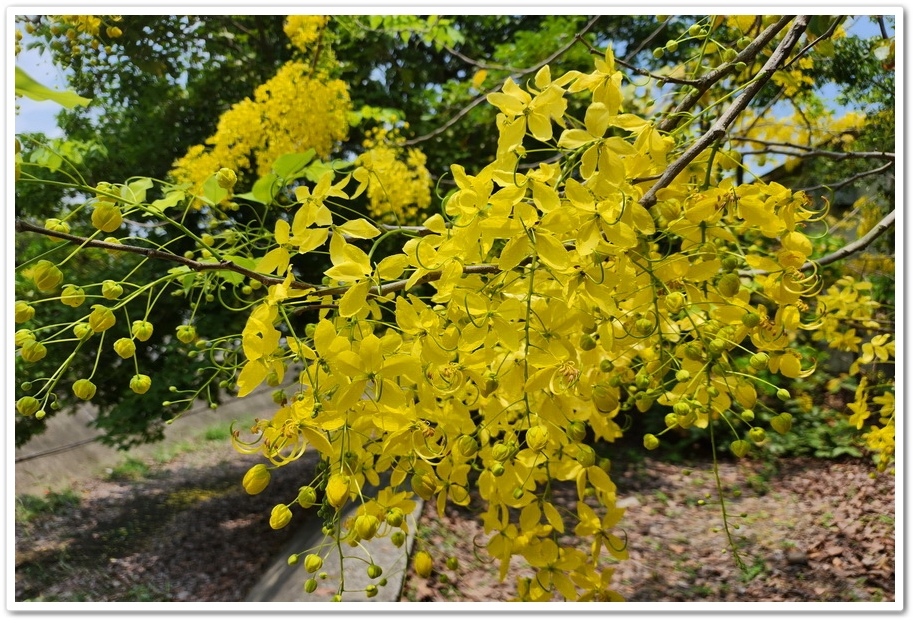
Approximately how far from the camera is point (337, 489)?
45cm

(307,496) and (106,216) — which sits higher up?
(106,216)

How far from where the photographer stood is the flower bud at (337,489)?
1.47ft

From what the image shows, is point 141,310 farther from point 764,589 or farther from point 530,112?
point 764,589

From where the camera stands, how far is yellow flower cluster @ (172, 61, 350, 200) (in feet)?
4.66

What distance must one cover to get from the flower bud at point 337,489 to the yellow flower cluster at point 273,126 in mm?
1050

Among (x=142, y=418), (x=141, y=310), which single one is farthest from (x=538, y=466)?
(x=142, y=418)

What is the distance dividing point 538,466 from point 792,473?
2.18 meters

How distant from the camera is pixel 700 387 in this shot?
55cm

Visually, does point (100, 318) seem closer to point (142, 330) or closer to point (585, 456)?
point (142, 330)

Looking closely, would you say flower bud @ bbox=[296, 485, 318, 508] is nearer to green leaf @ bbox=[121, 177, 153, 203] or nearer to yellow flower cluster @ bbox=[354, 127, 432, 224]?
green leaf @ bbox=[121, 177, 153, 203]

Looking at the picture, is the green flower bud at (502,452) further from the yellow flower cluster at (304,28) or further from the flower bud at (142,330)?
the yellow flower cluster at (304,28)

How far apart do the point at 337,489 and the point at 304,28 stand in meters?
1.43

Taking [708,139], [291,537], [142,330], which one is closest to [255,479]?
[142,330]

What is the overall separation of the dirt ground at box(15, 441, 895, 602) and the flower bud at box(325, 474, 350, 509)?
0.97m
